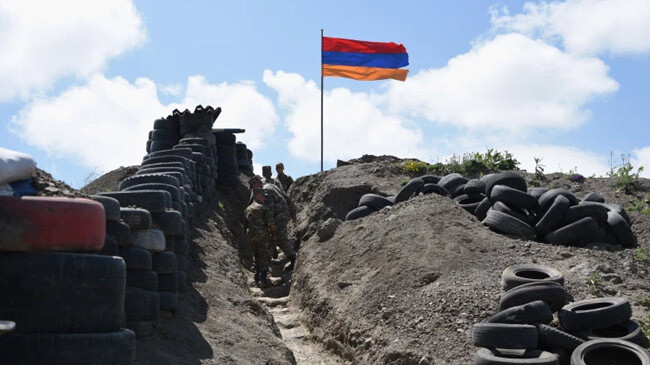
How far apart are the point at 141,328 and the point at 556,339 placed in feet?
13.9

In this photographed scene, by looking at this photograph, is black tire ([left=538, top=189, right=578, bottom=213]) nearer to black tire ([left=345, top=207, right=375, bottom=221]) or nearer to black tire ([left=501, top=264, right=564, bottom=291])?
black tire ([left=501, top=264, right=564, bottom=291])

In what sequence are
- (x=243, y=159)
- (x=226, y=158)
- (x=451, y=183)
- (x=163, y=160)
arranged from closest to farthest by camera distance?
(x=163, y=160) < (x=451, y=183) < (x=226, y=158) < (x=243, y=159)

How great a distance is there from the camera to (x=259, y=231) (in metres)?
15.2

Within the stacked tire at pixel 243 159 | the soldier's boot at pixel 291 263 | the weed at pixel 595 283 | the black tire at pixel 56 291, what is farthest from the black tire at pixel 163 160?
the stacked tire at pixel 243 159

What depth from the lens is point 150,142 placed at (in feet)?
63.3

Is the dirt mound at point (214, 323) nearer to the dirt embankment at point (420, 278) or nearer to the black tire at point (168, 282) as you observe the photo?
the black tire at point (168, 282)

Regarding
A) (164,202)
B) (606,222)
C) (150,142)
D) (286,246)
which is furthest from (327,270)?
(150,142)

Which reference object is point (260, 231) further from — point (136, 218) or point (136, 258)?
point (136, 258)

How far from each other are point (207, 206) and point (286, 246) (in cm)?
176

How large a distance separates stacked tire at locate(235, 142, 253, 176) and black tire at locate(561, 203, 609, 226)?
11.3 meters

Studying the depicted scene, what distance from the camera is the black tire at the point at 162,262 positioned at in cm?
845

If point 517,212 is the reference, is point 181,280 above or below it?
below

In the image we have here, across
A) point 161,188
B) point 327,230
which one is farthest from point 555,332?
point 327,230

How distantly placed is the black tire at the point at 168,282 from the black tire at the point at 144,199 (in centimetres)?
71
